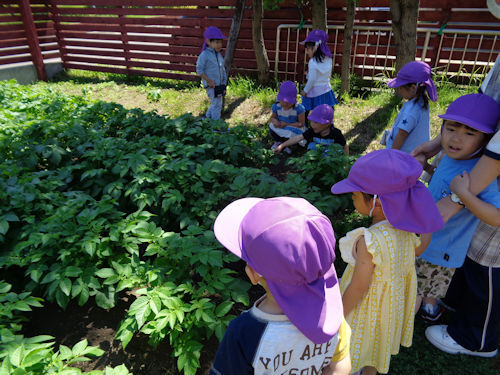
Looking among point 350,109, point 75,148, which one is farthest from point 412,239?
point 350,109

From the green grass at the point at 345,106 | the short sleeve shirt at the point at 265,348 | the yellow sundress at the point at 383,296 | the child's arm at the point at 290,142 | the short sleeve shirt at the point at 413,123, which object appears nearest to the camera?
the short sleeve shirt at the point at 265,348

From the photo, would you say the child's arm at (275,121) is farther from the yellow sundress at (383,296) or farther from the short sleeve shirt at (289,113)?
the yellow sundress at (383,296)

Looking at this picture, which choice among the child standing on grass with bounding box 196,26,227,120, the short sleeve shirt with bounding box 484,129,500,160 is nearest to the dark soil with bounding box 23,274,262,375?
the short sleeve shirt with bounding box 484,129,500,160

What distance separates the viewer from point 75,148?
3914 millimetres

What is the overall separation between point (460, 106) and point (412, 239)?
746 mm

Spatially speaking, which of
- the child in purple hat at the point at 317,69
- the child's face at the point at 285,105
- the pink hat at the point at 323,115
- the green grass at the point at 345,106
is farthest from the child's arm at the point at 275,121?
the pink hat at the point at 323,115

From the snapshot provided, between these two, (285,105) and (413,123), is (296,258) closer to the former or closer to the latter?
(413,123)

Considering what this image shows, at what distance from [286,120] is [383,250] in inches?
163

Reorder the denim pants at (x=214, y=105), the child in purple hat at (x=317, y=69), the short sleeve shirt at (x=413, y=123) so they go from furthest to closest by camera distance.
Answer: the denim pants at (x=214, y=105) < the child in purple hat at (x=317, y=69) < the short sleeve shirt at (x=413, y=123)

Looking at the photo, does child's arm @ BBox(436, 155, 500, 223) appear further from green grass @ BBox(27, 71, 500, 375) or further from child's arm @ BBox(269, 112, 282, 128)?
child's arm @ BBox(269, 112, 282, 128)

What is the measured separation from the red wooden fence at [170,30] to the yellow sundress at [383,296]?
7036 mm

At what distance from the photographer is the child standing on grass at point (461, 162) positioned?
1801 mm

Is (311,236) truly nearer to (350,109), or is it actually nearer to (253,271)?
(253,271)

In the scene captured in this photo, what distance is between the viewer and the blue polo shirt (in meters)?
2.00
